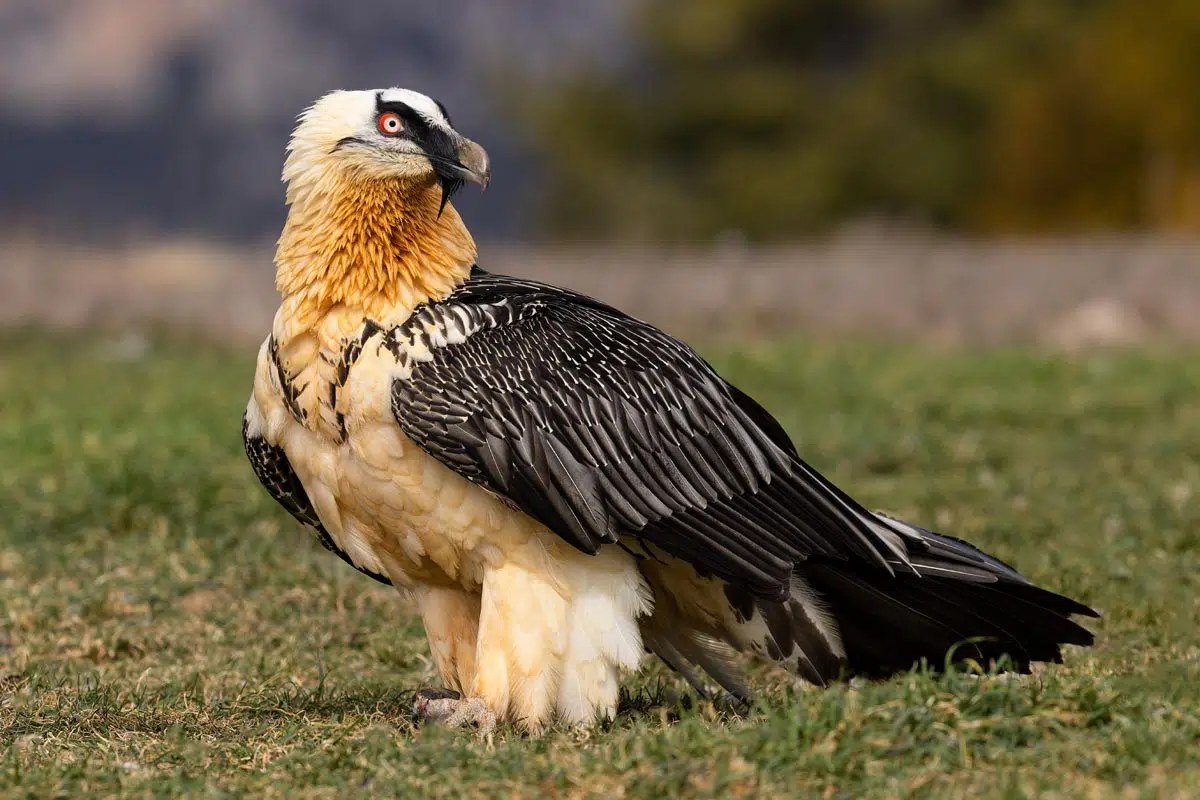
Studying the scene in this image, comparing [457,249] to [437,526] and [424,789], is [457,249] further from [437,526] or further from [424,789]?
[424,789]

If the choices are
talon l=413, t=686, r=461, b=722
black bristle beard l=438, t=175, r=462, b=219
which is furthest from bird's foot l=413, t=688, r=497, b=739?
black bristle beard l=438, t=175, r=462, b=219

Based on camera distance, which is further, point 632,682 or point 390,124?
point 632,682

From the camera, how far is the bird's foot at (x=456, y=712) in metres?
4.98

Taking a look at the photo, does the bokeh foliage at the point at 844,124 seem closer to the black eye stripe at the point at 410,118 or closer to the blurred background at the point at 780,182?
the blurred background at the point at 780,182

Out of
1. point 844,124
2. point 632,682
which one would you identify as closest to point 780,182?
point 844,124

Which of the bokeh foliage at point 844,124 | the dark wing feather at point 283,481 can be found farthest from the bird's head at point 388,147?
the bokeh foliage at point 844,124

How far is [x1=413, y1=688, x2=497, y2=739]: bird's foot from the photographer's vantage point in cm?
498

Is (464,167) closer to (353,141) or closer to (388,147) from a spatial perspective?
(388,147)

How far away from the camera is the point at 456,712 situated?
5023mm

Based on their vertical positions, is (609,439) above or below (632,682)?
above

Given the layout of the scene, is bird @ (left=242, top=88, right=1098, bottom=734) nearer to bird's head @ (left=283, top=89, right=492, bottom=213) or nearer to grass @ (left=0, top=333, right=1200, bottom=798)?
bird's head @ (left=283, top=89, right=492, bottom=213)

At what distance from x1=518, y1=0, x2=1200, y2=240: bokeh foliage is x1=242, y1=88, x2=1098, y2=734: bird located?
25.6m

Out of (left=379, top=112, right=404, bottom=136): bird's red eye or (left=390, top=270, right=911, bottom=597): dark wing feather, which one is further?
(left=379, top=112, right=404, bottom=136): bird's red eye

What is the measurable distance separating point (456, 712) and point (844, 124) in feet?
105
